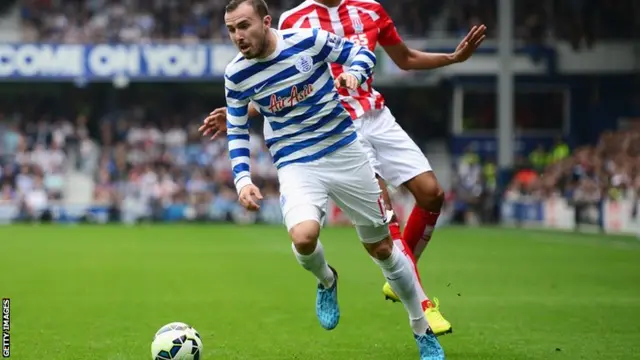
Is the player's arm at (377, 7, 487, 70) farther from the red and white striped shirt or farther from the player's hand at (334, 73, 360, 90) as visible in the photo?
the player's hand at (334, 73, 360, 90)

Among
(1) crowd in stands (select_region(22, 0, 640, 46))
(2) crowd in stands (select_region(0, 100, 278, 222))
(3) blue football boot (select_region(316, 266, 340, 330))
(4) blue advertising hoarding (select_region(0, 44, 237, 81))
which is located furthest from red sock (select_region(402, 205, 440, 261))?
(1) crowd in stands (select_region(22, 0, 640, 46))

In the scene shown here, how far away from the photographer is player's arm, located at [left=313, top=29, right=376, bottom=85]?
6914 millimetres

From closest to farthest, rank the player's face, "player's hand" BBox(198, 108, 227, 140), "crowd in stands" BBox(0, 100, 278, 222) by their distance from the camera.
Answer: the player's face
"player's hand" BBox(198, 108, 227, 140)
"crowd in stands" BBox(0, 100, 278, 222)

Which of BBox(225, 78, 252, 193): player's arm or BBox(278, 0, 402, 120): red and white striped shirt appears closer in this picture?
BBox(225, 78, 252, 193): player's arm

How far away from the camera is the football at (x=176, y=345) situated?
656 cm

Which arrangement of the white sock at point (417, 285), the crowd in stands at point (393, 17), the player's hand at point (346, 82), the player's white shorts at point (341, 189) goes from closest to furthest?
the player's hand at point (346, 82) < the player's white shorts at point (341, 189) < the white sock at point (417, 285) < the crowd in stands at point (393, 17)

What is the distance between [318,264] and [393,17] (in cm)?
2840

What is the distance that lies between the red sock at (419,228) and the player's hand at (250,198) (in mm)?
2218

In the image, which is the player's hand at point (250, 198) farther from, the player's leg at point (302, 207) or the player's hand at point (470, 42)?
the player's hand at point (470, 42)

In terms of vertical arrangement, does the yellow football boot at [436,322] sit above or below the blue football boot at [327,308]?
below

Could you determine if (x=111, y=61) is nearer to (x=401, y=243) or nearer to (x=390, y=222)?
(x=390, y=222)

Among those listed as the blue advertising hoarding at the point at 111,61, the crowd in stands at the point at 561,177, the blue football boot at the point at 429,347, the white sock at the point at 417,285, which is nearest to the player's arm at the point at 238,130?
the white sock at the point at 417,285

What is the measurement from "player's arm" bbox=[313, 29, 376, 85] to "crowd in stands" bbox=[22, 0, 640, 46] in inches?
1072

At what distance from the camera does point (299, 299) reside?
36.9ft
